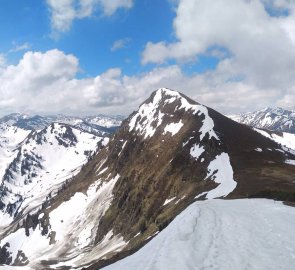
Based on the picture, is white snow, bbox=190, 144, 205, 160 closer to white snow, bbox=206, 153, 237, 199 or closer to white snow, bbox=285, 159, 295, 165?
white snow, bbox=206, 153, 237, 199

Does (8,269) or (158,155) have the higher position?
(158,155)

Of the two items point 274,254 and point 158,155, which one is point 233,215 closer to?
point 274,254

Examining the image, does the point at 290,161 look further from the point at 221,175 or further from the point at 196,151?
the point at 221,175

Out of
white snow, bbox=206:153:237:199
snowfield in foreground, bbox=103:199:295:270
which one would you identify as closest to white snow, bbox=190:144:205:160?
white snow, bbox=206:153:237:199

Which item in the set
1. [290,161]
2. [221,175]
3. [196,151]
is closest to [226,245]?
[221,175]

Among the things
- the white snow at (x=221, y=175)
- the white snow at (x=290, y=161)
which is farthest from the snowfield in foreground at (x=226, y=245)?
the white snow at (x=290, y=161)

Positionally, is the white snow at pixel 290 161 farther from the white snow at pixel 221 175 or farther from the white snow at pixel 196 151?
the white snow at pixel 196 151

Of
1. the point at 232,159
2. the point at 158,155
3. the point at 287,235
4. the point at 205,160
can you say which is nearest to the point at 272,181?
the point at 232,159
